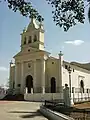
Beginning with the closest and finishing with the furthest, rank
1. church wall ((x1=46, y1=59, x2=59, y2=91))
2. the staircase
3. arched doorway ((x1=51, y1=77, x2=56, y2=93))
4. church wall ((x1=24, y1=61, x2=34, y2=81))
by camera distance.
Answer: the staircase, church wall ((x1=46, y1=59, x2=59, y2=91)), arched doorway ((x1=51, y1=77, x2=56, y2=93)), church wall ((x1=24, y1=61, x2=34, y2=81))

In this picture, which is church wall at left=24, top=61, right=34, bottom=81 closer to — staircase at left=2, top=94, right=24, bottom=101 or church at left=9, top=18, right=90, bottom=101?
church at left=9, top=18, right=90, bottom=101

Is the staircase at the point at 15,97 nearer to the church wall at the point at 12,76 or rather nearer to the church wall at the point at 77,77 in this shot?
the church wall at the point at 12,76

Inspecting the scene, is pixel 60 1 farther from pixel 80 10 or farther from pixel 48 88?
pixel 48 88

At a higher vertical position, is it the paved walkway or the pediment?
the pediment

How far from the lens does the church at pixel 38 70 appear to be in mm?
42688

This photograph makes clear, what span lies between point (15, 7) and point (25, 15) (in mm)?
600

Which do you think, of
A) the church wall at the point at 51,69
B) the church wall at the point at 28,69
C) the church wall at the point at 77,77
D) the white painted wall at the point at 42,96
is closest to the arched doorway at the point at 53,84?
the church wall at the point at 51,69

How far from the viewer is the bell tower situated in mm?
46875

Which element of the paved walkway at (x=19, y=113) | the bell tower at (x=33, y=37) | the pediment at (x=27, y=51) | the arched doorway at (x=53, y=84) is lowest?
the paved walkway at (x=19, y=113)

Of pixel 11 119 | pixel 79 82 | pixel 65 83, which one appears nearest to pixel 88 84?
pixel 79 82

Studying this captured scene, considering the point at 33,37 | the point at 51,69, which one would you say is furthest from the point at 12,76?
the point at 51,69

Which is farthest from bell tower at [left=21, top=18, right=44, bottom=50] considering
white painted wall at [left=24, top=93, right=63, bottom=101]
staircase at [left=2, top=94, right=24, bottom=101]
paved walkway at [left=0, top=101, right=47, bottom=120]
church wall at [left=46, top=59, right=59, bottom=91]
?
paved walkway at [left=0, top=101, right=47, bottom=120]

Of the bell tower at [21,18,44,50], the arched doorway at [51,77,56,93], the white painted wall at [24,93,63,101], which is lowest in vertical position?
the white painted wall at [24,93,63,101]

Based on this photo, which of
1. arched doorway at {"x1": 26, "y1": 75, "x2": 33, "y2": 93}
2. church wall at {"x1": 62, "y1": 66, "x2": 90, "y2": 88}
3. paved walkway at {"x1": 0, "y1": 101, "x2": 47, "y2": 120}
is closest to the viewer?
paved walkway at {"x1": 0, "y1": 101, "x2": 47, "y2": 120}
